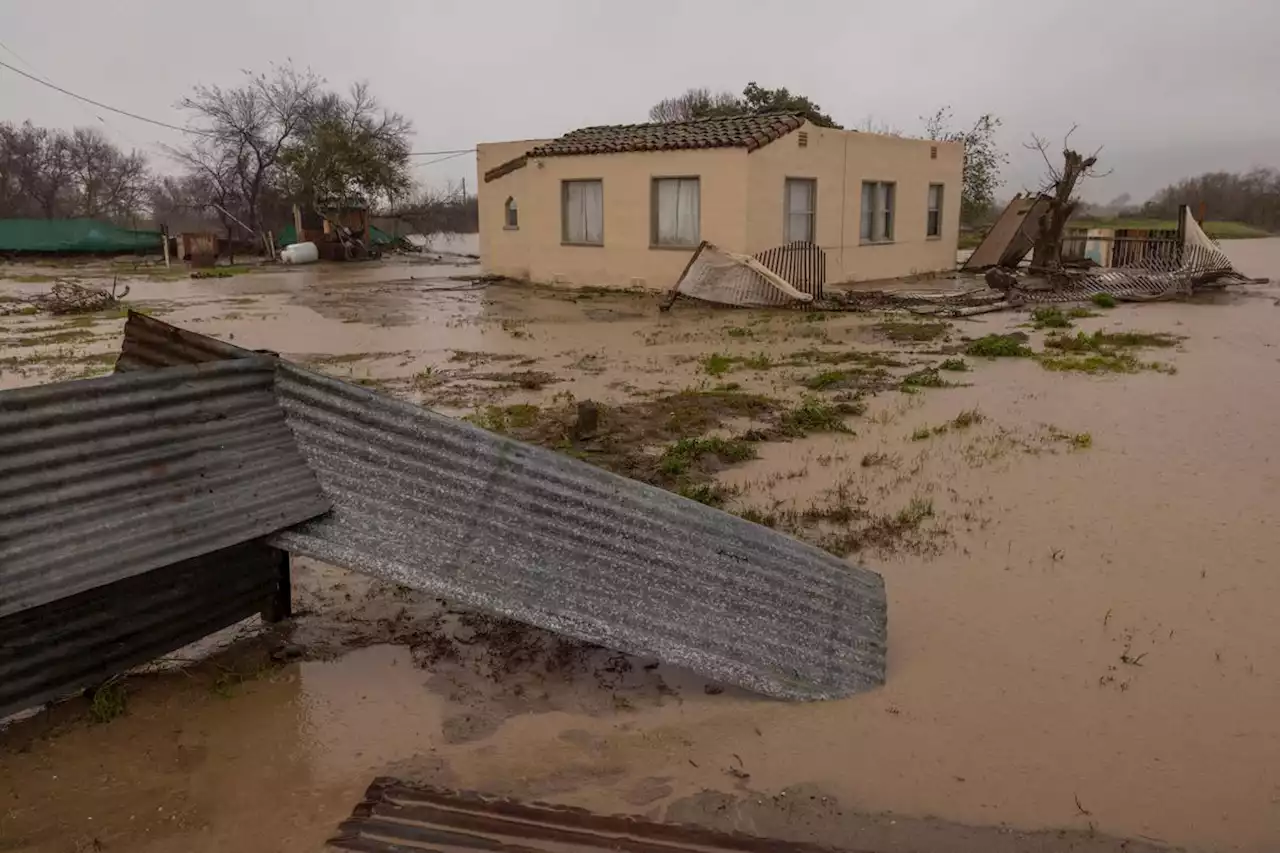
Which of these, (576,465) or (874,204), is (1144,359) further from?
(874,204)

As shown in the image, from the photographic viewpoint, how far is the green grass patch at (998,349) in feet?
38.8

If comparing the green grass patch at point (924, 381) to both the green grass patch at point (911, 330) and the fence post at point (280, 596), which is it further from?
the fence post at point (280, 596)

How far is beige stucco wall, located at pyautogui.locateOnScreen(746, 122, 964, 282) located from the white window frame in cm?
13

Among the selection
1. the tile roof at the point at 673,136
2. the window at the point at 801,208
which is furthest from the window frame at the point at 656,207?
the window at the point at 801,208

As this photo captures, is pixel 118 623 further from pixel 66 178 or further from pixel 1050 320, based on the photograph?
pixel 66 178

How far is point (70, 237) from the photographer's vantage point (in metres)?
34.4

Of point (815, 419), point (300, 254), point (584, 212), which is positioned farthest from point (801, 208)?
point (300, 254)

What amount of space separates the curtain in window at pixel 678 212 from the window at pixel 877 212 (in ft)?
15.4

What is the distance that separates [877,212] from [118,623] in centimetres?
2102

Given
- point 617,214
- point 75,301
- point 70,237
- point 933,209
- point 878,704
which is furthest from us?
point 70,237

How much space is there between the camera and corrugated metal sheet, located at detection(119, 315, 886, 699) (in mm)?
3535

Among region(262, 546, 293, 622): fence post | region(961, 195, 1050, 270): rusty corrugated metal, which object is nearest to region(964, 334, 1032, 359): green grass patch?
region(262, 546, 293, 622): fence post

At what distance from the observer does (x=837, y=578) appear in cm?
436

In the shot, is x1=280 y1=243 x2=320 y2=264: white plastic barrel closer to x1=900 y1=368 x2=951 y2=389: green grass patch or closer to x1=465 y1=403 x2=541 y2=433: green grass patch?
x1=465 y1=403 x2=541 y2=433: green grass patch
